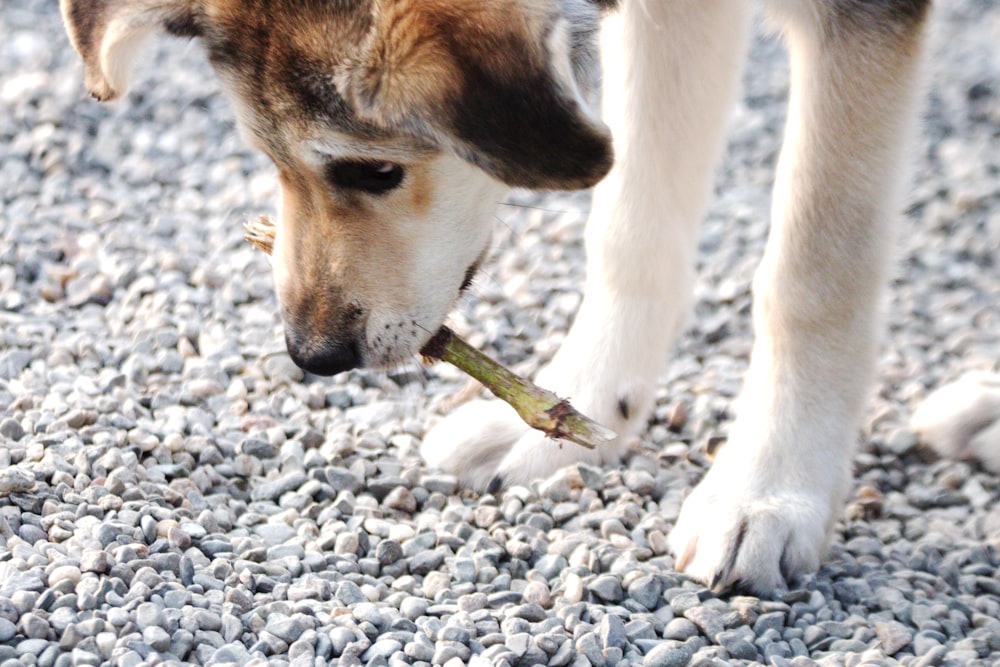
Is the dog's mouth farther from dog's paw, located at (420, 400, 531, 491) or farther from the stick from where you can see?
dog's paw, located at (420, 400, 531, 491)

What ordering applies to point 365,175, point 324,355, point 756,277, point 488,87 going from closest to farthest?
point 488,87 → point 365,175 → point 324,355 → point 756,277

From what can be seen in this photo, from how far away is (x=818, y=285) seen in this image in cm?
340

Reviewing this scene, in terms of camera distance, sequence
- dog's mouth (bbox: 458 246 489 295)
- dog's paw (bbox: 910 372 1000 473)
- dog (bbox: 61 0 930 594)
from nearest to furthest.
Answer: dog (bbox: 61 0 930 594) → dog's mouth (bbox: 458 246 489 295) → dog's paw (bbox: 910 372 1000 473)

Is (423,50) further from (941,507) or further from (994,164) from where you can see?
(994,164)

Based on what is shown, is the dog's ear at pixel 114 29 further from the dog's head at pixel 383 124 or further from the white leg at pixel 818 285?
the white leg at pixel 818 285

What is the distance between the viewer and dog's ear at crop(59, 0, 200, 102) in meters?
2.97

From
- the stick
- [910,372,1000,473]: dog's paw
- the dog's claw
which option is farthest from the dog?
[910,372,1000,473]: dog's paw

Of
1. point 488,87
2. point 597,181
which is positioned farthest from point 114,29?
point 597,181

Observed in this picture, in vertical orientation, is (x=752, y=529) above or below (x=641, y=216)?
below

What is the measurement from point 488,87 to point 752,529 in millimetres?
1320

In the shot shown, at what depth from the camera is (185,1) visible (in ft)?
9.65

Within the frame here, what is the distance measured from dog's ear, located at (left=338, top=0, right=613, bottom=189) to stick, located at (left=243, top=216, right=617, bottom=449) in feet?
2.11

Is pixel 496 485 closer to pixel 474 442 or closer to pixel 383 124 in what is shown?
pixel 474 442

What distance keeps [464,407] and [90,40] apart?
1458 mm
